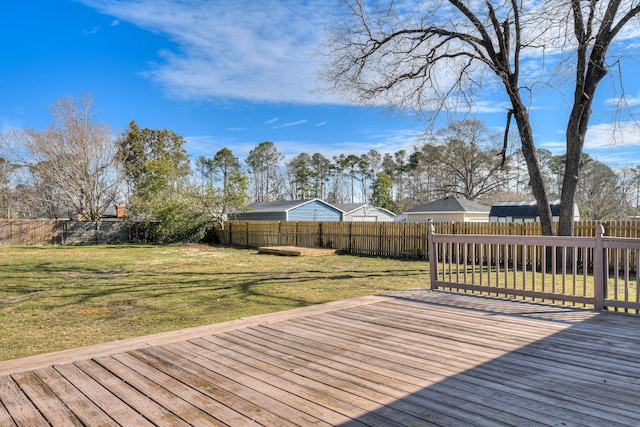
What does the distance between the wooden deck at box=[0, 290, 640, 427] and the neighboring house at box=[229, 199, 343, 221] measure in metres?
24.5

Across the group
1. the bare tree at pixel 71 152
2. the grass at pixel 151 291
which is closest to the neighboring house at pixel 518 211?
the grass at pixel 151 291

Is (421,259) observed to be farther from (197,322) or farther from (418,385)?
(418,385)

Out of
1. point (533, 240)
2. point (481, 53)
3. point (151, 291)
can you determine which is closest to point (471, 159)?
point (481, 53)

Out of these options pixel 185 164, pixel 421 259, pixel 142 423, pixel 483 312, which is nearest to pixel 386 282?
pixel 483 312

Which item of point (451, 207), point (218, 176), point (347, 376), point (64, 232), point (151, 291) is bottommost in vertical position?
point (151, 291)

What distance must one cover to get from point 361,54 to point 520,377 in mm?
9910

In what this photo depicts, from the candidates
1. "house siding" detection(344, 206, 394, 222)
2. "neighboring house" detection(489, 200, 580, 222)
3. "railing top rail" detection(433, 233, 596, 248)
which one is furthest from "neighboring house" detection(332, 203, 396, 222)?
"railing top rail" detection(433, 233, 596, 248)

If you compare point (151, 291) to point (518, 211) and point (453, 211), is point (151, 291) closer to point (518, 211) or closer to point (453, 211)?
point (453, 211)

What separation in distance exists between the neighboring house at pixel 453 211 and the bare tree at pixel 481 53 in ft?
49.0

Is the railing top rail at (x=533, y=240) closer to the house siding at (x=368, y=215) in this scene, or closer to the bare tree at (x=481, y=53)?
the bare tree at (x=481, y=53)

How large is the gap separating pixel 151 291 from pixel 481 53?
31.4 ft

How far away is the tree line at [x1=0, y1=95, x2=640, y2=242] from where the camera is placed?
22734 millimetres

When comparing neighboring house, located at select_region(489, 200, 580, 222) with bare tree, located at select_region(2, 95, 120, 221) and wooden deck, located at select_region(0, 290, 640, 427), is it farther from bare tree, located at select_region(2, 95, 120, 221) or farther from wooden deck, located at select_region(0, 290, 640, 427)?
bare tree, located at select_region(2, 95, 120, 221)

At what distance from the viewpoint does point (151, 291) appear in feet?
25.8
